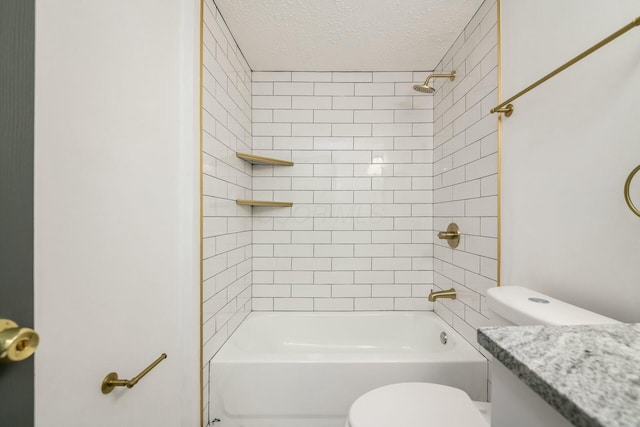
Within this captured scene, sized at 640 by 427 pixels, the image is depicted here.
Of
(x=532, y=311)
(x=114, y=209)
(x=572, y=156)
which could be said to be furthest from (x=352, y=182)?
(x=114, y=209)

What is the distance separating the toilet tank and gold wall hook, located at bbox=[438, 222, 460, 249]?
1.99ft

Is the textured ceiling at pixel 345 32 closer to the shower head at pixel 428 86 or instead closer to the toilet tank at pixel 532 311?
the shower head at pixel 428 86

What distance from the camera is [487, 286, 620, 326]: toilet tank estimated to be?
0.67 meters

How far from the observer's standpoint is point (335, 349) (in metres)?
1.86

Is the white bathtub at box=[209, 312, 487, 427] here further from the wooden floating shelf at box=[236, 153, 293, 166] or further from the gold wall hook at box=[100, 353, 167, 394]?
the wooden floating shelf at box=[236, 153, 293, 166]

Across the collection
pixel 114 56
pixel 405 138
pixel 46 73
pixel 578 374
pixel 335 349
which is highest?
pixel 405 138

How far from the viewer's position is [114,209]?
27.7 inches

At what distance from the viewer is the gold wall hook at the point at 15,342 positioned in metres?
0.38

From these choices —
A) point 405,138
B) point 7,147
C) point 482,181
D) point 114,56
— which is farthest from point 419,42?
point 7,147

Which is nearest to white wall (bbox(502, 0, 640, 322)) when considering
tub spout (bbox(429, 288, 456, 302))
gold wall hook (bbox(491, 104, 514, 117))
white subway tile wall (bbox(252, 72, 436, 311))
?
gold wall hook (bbox(491, 104, 514, 117))

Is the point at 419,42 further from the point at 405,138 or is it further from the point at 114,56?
the point at 114,56

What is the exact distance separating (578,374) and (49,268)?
36.2 inches

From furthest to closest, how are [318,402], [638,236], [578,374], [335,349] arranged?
[335,349]
[318,402]
[638,236]
[578,374]

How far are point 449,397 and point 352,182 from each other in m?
1.36
